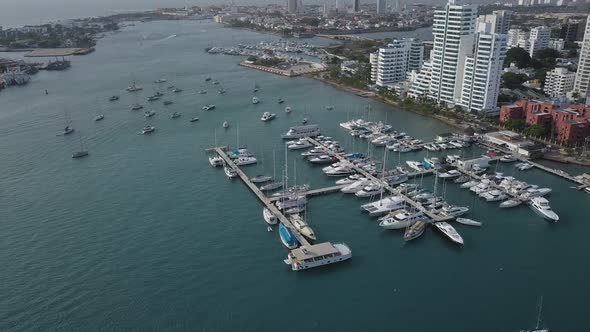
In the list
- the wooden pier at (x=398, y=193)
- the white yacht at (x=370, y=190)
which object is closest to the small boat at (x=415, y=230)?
the wooden pier at (x=398, y=193)

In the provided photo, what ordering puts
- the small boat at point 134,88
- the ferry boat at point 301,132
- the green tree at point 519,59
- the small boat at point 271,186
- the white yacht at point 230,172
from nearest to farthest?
the small boat at point 271,186 < the white yacht at point 230,172 < the ferry boat at point 301,132 < the small boat at point 134,88 < the green tree at point 519,59

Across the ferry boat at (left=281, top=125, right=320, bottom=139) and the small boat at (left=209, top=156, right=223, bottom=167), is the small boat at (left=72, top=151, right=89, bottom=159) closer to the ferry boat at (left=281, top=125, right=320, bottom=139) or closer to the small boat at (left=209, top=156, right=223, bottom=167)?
the small boat at (left=209, top=156, right=223, bottom=167)

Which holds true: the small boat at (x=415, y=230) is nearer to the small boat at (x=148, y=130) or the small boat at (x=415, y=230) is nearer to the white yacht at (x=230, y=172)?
the white yacht at (x=230, y=172)

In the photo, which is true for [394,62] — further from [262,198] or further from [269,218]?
[269,218]

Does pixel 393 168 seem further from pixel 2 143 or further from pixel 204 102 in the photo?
pixel 2 143

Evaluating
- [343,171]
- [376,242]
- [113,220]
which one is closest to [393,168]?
[343,171]

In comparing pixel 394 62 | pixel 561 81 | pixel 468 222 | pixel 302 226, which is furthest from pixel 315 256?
pixel 561 81

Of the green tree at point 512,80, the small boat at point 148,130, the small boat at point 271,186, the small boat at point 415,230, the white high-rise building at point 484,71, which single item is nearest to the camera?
the small boat at point 415,230
